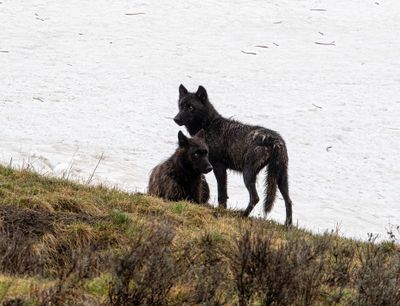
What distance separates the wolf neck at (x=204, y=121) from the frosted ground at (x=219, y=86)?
7.38 ft

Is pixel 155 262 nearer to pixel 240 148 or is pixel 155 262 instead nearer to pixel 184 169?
pixel 184 169

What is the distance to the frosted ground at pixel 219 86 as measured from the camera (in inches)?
707

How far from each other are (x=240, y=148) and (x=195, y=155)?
0.86 meters

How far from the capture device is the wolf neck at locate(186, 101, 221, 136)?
14570 millimetres

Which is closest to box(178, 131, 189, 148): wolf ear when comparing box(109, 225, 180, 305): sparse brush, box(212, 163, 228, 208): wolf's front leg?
box(212, 163, 228, 208): wolf's front leg

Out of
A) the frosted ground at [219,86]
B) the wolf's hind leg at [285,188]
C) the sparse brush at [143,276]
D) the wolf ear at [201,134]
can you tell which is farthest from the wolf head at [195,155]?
the sparse brush at [143,276]

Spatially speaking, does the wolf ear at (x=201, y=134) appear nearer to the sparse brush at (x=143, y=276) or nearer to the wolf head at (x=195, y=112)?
the wolf head at (x=195, y=112)

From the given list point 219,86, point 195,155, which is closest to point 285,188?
point 195,155

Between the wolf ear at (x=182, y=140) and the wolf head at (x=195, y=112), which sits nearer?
the wolf ear at (x=182, y=140)

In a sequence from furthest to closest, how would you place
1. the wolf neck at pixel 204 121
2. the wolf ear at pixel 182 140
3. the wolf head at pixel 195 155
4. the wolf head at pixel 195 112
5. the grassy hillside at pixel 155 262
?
1. the wolf head at pixel 195 112
2. the wolf neck at pixel 204 121
3. the wolf ear at pixel 182 140
4. the wolf head at pixel 195 155
5. the grassy hillside at pixel 155 262

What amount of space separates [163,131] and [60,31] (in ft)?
27.9

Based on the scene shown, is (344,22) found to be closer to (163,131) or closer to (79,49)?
(79,49)

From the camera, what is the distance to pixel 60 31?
27562 millimetres

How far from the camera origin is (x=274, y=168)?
42.1ft
